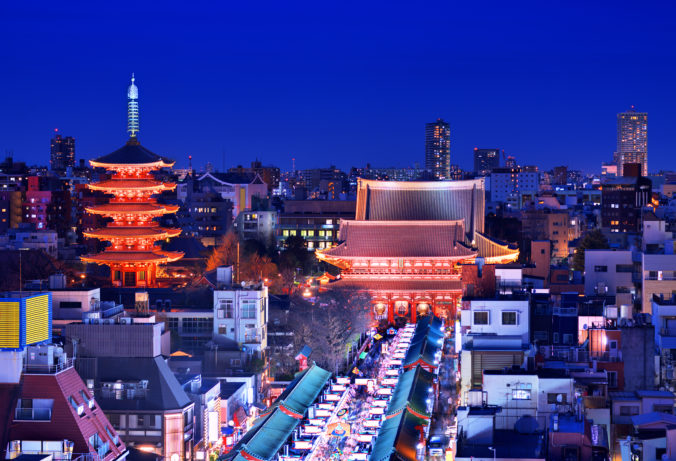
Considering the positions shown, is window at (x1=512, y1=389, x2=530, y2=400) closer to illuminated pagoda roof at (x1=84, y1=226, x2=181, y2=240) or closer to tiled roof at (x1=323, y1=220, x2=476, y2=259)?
tiled roof at (x1=323, y1=220, x2=476, y2=259)

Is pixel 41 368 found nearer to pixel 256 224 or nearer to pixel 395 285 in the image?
pixel 395 285

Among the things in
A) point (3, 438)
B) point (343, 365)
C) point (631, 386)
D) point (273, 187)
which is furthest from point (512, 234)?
point (273, 187)

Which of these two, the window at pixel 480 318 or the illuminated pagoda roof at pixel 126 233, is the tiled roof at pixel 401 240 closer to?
the illuminated pagoda roof at pixel 126 233

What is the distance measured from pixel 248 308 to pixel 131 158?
16803 millimetres

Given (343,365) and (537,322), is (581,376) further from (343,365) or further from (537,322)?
(343,365)

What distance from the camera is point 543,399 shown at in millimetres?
20219

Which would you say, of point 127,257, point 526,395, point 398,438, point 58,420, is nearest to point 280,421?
point 398,438

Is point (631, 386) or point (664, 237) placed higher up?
point (664, 237)

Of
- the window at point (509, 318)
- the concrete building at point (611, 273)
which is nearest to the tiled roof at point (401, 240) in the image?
the concrete building at point (611, 273)

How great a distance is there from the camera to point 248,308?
33.9 meters

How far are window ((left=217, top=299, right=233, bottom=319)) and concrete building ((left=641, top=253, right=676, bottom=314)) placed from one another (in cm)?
1407

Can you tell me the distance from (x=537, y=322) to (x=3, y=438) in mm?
15554

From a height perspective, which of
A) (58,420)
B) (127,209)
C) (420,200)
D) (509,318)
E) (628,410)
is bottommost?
(628,410)

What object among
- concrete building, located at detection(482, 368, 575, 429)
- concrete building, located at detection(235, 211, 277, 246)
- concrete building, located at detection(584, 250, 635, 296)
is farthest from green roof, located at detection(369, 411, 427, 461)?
concrete building, located at detection(235, 211, 277, 246)
